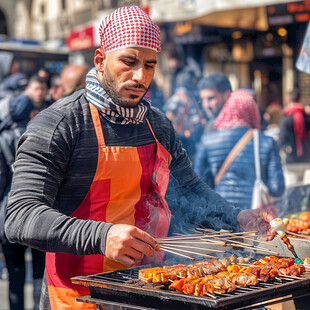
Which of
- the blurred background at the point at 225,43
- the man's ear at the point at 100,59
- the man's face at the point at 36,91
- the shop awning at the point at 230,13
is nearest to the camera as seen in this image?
the man's ear at the point at 100,59

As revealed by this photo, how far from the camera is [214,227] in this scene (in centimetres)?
335

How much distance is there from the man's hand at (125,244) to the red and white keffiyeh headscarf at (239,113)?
361cm

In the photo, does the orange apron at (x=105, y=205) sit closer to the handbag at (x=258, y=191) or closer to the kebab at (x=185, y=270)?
the kebab at (x=185, y=270)

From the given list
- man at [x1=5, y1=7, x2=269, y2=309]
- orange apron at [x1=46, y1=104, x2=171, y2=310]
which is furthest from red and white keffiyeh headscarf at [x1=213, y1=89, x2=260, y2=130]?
orange apron at [x1=46, y1=104, x2=171, y2=310]

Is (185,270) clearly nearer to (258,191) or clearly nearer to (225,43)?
(258,191)

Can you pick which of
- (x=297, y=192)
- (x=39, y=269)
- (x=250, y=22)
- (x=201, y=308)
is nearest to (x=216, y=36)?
(x=250, y=22)

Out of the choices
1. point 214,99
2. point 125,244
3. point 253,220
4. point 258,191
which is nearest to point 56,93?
point 214,99

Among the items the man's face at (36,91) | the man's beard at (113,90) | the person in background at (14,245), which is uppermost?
the man's face at (36,91)

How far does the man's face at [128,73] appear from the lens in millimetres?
2752

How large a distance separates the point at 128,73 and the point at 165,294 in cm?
101

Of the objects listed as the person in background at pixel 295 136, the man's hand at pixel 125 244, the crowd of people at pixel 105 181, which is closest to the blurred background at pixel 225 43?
the person in background at pixel 295 136

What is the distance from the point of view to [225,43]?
1795 cm

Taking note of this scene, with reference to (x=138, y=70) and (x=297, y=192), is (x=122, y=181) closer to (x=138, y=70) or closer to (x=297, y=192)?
(x=138, y=70)

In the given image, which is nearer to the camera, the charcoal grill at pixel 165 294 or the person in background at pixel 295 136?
the charcoal grill at pixel 165 294
